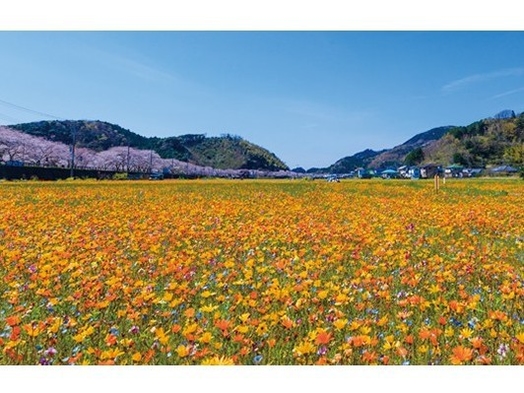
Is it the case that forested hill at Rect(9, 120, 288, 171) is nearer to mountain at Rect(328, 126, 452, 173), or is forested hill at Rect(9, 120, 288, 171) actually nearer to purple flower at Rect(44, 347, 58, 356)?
mountain at Rect(328, 126, 452, 173)

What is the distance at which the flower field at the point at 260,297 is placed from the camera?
218cm

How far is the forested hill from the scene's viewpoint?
70.7 metres

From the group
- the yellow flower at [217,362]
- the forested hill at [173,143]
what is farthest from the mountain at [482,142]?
the yellow flower at [217,362]

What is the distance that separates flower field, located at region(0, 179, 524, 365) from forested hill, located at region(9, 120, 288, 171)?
70427 millimetres

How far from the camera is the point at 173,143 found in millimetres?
114500

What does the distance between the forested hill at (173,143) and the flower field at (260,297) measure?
70.4 m

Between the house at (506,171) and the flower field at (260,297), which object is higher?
the house at (506,171)

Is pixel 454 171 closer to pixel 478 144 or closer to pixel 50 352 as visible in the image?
pixel 478 144

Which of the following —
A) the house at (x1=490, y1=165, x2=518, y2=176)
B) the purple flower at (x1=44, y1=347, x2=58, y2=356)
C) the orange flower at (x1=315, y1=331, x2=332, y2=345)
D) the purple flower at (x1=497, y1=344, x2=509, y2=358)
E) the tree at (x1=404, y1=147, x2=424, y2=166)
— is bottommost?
the purple flower at (x1=44, y1=347, x2=58, y2=356)

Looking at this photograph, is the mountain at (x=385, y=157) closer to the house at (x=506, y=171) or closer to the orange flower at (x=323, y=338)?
the house at (x=506, y=171)

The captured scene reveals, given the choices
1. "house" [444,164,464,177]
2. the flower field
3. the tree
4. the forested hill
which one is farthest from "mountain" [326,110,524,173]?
the flower field

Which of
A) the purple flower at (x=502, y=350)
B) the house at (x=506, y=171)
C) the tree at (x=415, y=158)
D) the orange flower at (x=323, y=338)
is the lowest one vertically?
the purple flower at (x=502, y=350)
